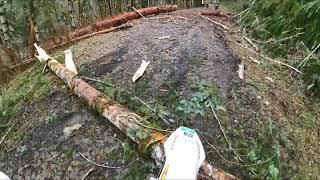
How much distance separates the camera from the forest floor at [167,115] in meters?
3.21

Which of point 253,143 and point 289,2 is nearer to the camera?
point 253,143

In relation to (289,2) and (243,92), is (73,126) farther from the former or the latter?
(289,2)

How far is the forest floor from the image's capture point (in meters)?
3.21

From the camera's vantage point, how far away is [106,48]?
5156mm

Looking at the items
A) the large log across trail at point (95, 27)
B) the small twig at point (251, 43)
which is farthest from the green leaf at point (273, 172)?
the large log across trail at point (95, 27)

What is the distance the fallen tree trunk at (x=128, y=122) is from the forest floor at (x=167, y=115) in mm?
109

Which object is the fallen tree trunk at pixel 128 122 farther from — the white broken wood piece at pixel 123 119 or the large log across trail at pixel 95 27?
the large log across trail at pixel 95 27

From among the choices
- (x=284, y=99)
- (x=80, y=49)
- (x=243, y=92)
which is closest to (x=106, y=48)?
(x=80, y=49)

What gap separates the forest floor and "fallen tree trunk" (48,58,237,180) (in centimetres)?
11

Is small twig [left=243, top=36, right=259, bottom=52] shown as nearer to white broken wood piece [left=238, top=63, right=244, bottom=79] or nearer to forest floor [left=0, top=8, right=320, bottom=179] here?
forest floor [left=0, top=8, right=320, bottom=179]

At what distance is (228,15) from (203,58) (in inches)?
131

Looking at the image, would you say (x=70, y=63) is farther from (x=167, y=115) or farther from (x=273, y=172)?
(x=273, y=172)

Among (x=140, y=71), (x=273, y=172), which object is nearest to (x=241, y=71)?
(x=140, y=71)

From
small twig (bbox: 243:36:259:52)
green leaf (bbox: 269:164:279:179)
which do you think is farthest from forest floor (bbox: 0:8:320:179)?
small twig (bbox: 243:36:259:52)
